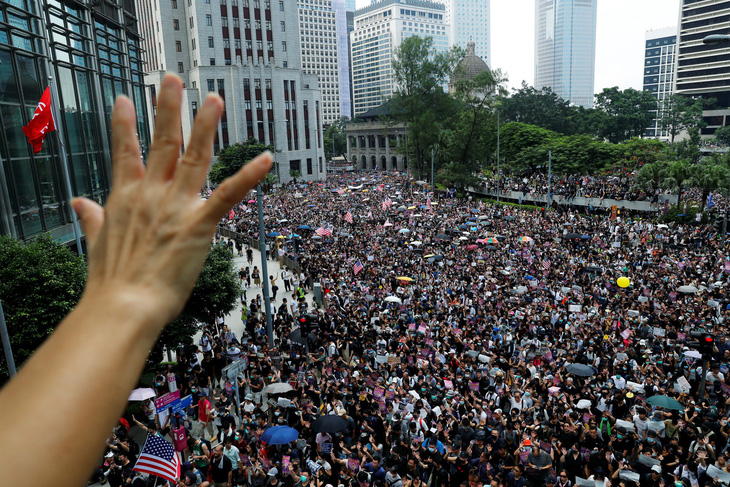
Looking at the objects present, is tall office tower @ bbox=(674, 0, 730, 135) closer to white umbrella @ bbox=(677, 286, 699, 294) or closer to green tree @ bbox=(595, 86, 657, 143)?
green tree @ bbox=(595, 86, 657, 143)

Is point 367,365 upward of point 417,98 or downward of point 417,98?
downward

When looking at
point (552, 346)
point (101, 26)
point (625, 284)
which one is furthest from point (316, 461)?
point (101, 26)

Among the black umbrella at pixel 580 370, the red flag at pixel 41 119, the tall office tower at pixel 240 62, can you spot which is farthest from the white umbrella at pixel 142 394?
the tall office tower at pixel 240 62

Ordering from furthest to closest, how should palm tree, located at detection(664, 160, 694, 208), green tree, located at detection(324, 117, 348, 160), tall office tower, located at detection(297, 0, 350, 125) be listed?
tall office tower, located at detection(297, 0, 350, 125)
green tree, located at detection(324, 117, 348, 160)
palm tree, located at detection(664, 160, 694, 208)

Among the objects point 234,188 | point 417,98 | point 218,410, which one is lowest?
point 218,410

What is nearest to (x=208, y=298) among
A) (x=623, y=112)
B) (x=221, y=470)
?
(x=221, y=470)

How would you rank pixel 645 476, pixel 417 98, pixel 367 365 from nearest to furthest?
1. pixel 645 476
2. pixel 367 365
3. pixel 417 98

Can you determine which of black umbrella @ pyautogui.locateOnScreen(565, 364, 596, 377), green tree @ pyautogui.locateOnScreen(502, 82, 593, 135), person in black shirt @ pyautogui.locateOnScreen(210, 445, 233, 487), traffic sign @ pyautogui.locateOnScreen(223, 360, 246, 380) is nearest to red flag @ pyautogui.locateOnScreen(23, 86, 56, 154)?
traffic sign @ pyautogui.locateOnScreen(223, 360, 246, 380)

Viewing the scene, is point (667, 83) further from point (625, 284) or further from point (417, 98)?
point (625, 284)
